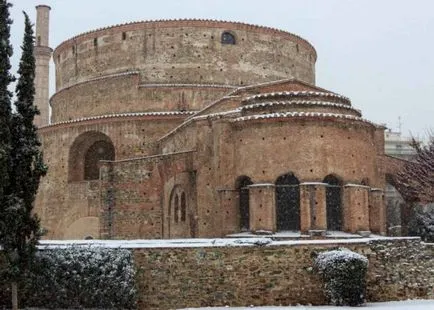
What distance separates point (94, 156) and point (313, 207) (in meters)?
11.3

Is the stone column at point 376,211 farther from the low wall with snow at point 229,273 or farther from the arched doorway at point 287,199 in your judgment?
the low wall with snow at point 229,273

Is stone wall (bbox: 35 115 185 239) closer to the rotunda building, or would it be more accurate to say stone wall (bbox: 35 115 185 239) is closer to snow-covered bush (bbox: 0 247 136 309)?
the rotunda building

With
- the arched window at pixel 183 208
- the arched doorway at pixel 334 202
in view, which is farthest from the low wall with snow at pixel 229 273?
the arched window at pixel 183 208

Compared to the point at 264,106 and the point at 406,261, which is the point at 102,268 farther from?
the point at 264,106

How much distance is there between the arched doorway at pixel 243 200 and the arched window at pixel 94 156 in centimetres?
871

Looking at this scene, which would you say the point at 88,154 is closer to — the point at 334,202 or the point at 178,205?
the point at 178,205

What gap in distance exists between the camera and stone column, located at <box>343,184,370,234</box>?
18.9m

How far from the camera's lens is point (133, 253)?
46.5 ft

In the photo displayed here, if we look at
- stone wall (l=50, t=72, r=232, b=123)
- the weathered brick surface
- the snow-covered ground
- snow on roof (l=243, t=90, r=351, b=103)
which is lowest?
the snow-covered ground

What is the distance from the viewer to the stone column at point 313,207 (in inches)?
722

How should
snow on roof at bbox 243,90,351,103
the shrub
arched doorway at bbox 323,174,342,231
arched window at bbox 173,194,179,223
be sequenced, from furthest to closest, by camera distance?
the shrub, arched window at bbox 173,194,179,223, snow on roof at bbox 243,90,351,103, arched doorway at bbox 323,174,342,231

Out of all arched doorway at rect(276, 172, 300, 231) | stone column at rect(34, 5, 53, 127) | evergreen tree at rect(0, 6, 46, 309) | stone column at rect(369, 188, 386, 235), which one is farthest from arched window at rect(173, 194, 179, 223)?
stone column at rect(34, 5, 53, 127)

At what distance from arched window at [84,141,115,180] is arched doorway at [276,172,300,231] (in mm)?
9743

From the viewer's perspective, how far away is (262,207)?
18.5 m
